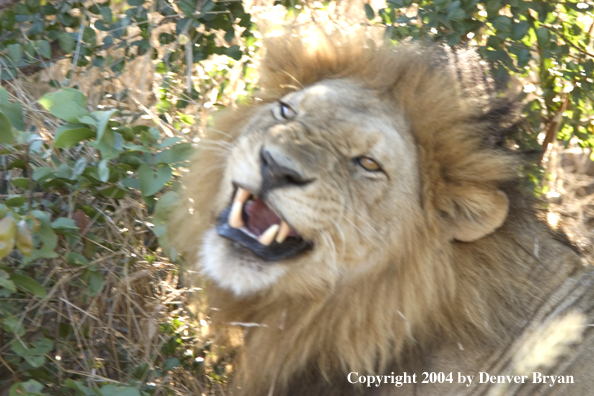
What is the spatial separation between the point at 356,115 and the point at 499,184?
637 mm

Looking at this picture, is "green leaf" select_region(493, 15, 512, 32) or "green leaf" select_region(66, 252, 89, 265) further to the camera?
"green leaf" select_region(493, 15, 512, 32)

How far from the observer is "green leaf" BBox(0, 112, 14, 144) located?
254cm

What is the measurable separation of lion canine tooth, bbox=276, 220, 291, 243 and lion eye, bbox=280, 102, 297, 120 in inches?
22.8

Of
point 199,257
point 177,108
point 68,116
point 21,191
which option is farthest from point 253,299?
point 177,108

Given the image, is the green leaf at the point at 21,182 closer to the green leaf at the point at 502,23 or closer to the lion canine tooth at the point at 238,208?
the lion canine tooth at the point at 238,208

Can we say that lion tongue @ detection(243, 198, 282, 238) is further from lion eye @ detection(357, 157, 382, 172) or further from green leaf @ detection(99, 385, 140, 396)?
green leaf @ detection(99, 385, 140, 396)

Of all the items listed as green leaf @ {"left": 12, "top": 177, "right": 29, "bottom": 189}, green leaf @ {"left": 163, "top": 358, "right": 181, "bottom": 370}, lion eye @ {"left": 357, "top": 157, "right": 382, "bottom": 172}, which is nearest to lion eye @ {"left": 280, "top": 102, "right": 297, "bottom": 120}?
lion eye @ {"left": 357, "top": 157, "right": 382, "bottom": 172}

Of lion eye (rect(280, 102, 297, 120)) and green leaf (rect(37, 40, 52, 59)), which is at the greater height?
lion eye (rect(280, 102, 297, 120))

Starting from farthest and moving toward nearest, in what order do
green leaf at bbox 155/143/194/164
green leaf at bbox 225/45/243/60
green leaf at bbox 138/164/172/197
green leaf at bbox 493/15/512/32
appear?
1. green leaf at bbox 225/45/243/60
2. green leaf at bbox 493/15/512/32
3. green leaf at bbox 155/143/194/164
4. green leaf at bbox 138/164/172/197

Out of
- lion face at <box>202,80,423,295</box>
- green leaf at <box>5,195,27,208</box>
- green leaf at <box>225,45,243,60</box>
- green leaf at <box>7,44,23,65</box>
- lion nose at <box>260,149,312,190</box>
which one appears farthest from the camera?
green leaf at <box>225,45,243,60</box>

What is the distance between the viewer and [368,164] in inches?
106

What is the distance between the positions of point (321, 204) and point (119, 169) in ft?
3.58

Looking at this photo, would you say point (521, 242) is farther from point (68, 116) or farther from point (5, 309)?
point (5, 309)

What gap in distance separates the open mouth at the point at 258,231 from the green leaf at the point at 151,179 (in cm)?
41
